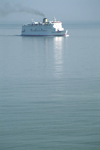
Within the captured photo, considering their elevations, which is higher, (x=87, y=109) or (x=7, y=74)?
(x=7, y=74)

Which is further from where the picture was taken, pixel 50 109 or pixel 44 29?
pixel 44 29

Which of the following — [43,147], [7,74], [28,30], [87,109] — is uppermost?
[28,30]

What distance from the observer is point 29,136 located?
17.8 ft

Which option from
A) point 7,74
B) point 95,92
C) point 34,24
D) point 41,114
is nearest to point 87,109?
point 41,114

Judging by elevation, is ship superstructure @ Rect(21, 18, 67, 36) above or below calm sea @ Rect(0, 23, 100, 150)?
above

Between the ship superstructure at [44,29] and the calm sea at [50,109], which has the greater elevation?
the ship superstructure at [44,29]

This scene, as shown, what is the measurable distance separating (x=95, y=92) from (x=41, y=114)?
6.50 feet

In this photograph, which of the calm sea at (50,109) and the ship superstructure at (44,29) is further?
the ship superstructure at (44,29)

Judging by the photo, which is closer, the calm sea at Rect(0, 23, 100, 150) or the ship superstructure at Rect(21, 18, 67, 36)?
the calm sea at Rect(0, 23, 100, 150)

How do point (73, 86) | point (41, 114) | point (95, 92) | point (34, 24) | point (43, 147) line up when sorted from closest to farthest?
point (43, 147), point (41, 114), point (95, 92), point (73, 86), point (34, 24)

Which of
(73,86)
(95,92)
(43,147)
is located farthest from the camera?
(73,86)

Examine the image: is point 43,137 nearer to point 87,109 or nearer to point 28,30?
point 87,109

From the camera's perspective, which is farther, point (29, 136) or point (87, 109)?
point (87, 109)

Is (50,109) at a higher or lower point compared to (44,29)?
lower
